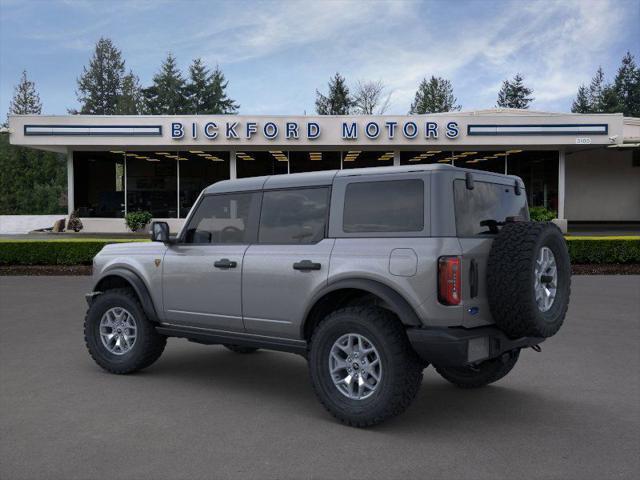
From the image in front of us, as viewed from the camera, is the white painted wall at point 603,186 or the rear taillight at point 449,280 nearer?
the rear taillight at point 449,280

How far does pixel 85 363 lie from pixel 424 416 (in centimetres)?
376

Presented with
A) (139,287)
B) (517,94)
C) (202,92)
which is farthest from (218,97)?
(139,287)

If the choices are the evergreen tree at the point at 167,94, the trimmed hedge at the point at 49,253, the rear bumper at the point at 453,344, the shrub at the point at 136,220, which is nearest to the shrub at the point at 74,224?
the shrub at the point at 136,220

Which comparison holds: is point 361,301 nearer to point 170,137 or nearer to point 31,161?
point 170,137

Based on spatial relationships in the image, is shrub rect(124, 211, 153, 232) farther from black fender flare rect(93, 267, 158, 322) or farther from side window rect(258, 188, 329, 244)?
side window rect(258, 188, 329, 244)

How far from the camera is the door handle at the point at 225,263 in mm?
5611

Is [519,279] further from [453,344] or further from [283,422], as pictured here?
[283,422]

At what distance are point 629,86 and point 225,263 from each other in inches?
3356

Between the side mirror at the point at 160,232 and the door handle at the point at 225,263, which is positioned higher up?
the side mirror at the point at 160,232

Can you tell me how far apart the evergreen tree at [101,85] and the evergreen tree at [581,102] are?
58458 millimetres

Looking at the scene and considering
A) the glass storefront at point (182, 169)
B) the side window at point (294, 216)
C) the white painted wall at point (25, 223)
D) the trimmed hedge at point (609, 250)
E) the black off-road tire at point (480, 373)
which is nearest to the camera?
the side window at point (294, 216)

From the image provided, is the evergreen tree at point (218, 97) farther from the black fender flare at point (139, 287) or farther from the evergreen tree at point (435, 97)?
the black fender flare at point (139, 287)

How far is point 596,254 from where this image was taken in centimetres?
1625

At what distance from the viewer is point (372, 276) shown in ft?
15.5
